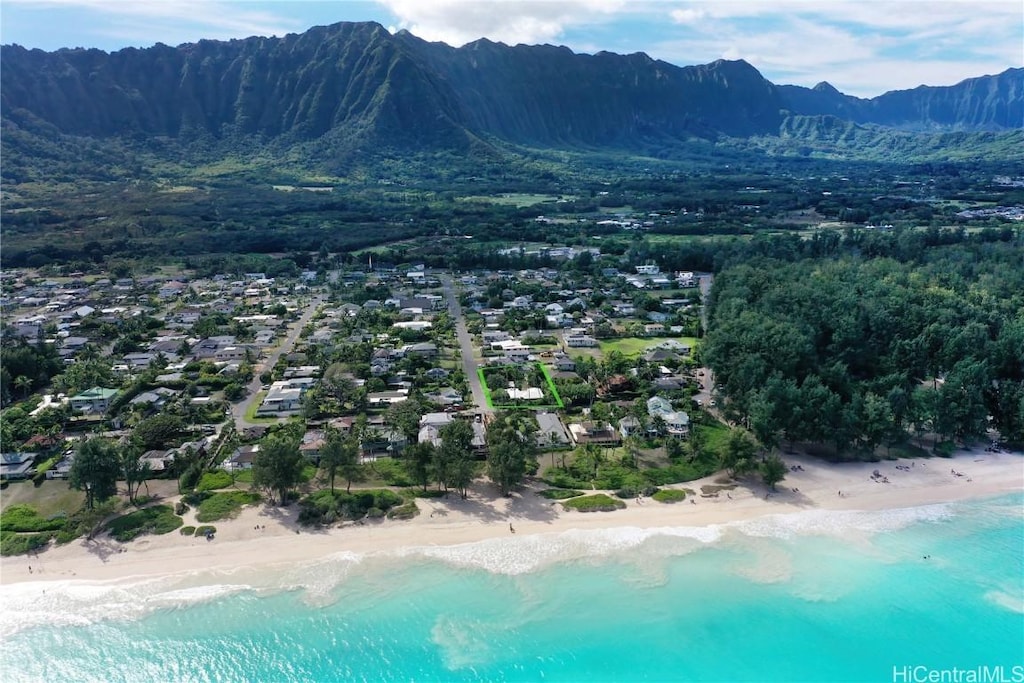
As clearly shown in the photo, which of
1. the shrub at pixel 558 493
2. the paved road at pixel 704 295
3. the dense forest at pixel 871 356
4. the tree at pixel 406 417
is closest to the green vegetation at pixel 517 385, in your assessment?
the tree at pixel 406 417

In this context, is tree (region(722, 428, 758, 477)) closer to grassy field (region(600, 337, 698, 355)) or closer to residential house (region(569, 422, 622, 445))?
residential house (region(569, 422, 622, 445))

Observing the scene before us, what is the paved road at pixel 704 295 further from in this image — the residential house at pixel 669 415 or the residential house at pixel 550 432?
the residential house at pixel 550 432

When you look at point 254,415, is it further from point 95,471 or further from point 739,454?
point 739,454

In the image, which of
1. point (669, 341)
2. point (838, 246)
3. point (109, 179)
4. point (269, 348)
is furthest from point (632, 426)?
point (109, 179)

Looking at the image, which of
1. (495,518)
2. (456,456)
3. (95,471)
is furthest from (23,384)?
(495,518)

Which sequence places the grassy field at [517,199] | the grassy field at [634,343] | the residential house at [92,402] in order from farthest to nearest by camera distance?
the grassy field at [517,199], the grassy field at [634,343], the residential house at [92,402]

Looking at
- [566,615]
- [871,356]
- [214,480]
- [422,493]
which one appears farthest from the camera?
[871,356]
